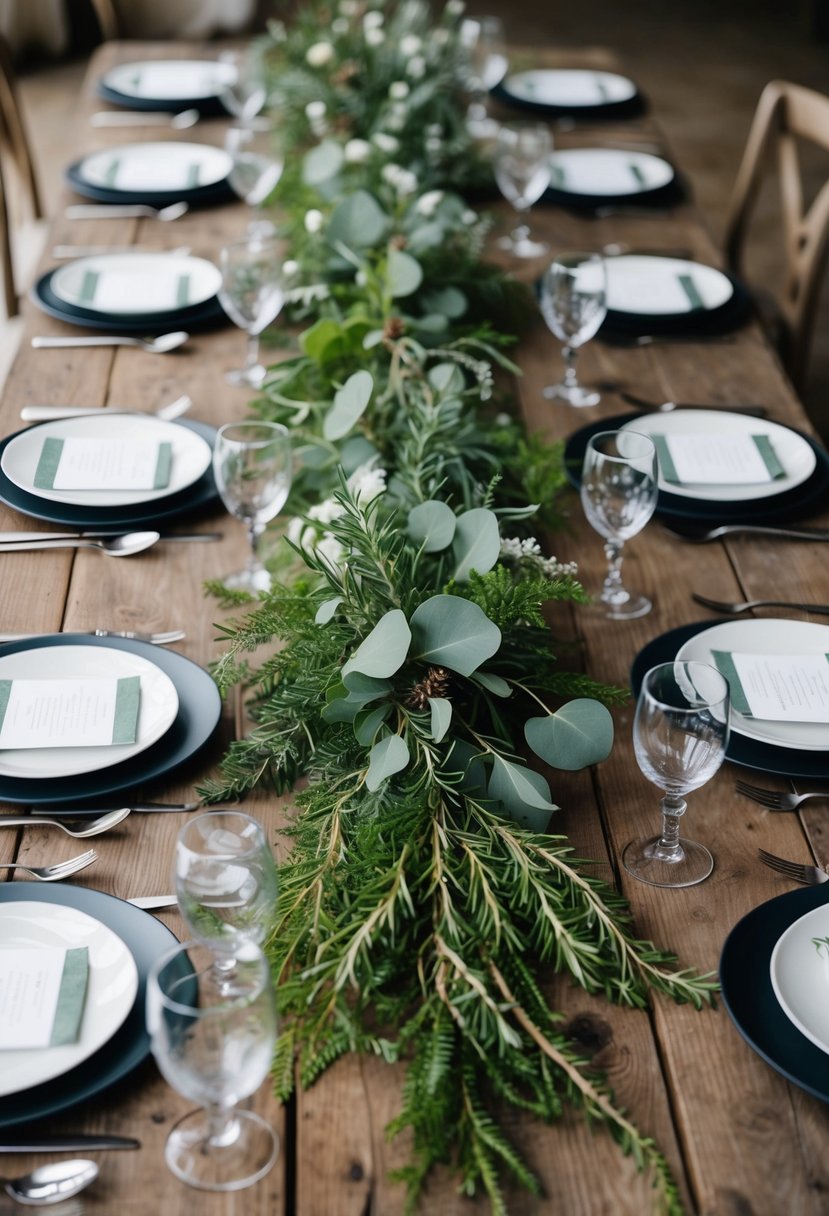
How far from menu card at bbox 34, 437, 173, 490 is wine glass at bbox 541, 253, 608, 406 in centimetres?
58

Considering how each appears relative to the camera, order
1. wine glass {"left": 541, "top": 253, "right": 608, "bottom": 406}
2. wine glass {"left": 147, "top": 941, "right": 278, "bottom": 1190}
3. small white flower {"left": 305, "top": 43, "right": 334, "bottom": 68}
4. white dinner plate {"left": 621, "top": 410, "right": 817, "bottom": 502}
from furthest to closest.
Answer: small white flower {"left": 305, "top": 43, "right": 334, "bottom": 68}, wine glass {"left": 541, "top": 253, "right": 608, "bottom": 406}, white dinner plate {"left": 621, "top": 410, "right": 817, "bottom": 502}, wine glass {"left": 147, "top": 941, "right": 278, "bottom": 1190}

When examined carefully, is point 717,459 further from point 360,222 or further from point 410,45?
point 410,45

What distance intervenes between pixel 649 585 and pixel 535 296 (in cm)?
83

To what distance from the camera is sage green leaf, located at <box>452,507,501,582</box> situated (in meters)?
1.24

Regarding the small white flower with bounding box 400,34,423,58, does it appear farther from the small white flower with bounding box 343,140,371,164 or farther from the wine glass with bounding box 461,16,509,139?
the small white flower with bounding box 343,140,371,164

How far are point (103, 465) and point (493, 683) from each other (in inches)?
28.5

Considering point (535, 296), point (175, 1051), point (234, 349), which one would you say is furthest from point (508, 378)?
point (175, 1051)

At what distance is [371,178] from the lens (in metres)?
2.29

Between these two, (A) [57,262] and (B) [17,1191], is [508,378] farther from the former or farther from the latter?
(B) [17,1191]

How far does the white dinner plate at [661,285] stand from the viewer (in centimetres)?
214

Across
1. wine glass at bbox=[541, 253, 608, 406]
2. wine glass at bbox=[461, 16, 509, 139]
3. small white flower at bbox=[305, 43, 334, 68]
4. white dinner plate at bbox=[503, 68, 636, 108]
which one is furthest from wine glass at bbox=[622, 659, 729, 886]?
white dinner plate at bbox=[503, 68, 636, 108]

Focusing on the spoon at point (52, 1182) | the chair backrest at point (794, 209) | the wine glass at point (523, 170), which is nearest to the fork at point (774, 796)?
the spoon at point (52, 1182)

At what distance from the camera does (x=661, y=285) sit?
2.21 m

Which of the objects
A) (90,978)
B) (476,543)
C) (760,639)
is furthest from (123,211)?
(90,978)
